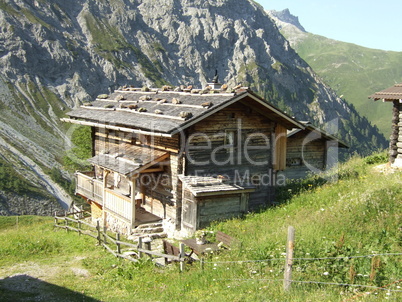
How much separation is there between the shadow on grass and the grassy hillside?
0.09m

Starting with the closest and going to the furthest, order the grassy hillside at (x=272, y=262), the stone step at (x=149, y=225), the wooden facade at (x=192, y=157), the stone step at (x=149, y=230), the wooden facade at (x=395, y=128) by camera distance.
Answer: the grassy hillside at (x=272, y=262), the wooden facade at (x=192, y=157), the stone step at (x=149, y=230), the stone step at (x=149, y=225), the wooden facade at (x=395, y=128)

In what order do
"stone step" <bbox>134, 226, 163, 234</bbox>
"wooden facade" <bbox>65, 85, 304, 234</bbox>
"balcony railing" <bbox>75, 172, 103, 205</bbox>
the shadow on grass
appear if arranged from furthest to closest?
"balcony railing" <bbox>75, 172, 103, 205</bbox>
"stone step" <bbox>134, 226, 163, 234</bbox>
"wooden facade" <bbox>65, 85, 304, 234</bbox>
the shadow on grass

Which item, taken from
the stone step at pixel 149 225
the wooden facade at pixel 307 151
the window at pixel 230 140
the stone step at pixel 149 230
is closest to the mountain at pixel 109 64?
the wooden facade at pixel 307 151

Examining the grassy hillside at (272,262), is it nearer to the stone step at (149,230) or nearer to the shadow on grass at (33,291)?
the shadow on grass at (33,291)

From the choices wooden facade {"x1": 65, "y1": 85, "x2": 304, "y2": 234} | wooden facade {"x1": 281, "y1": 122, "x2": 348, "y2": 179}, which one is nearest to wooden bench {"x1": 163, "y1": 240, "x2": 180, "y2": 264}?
wooden facade {"x1": 65, "y1": 85, "x2": 304, "y2": 234}

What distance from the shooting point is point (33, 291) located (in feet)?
39.1

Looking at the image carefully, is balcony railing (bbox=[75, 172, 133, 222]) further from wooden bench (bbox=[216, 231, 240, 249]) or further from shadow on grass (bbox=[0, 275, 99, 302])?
wooden bench (bbox=[216, 231, 240, 249])

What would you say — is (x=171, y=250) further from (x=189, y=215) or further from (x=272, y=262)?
(x=189, y=215)

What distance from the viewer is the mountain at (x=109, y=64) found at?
96.9m

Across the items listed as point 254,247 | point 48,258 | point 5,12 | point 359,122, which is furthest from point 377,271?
point 359,122

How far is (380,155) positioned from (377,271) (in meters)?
15.6

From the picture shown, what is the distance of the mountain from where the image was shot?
318 ft

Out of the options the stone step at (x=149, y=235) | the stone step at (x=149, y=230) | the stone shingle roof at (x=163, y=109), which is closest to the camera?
the stone shingle roof at (x=163, y=109)

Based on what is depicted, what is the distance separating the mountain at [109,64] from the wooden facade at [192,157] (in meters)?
54.4
